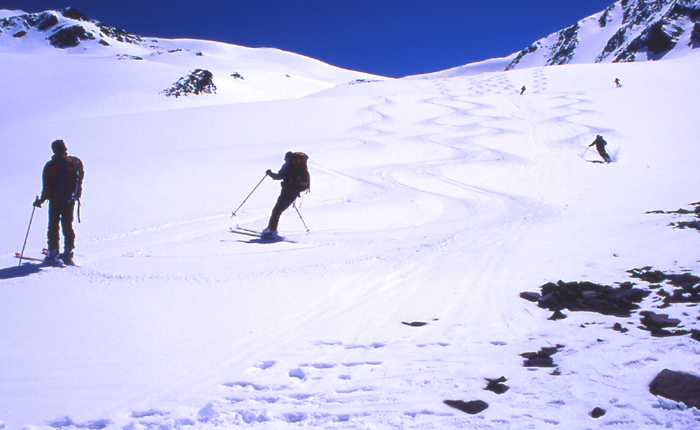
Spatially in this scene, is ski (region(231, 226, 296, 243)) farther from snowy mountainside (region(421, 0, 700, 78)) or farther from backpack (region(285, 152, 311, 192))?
snowy mountainside (region(421, 0, 700, 78))

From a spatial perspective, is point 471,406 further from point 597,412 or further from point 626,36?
point 626,36

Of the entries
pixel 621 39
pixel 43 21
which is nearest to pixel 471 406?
pixel 43 21

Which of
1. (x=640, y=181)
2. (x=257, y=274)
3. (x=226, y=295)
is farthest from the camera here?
(x=640, y=181)

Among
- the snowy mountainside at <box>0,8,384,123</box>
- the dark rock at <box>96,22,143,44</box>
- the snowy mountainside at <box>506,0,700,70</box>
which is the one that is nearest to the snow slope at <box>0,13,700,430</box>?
the snowy mountainside at <box>0,8,384,123</box>

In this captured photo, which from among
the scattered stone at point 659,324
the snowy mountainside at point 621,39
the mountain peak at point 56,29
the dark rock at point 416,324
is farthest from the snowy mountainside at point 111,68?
the snowy mountainside at point 621,39

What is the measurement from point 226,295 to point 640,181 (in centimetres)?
1199

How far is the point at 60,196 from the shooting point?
5.79m

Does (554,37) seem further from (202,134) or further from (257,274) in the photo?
(257,274)

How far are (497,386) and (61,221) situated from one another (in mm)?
6022

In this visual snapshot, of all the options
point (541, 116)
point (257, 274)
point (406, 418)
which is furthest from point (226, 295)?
point (541, 116)

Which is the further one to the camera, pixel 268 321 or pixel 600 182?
pixel 600 182

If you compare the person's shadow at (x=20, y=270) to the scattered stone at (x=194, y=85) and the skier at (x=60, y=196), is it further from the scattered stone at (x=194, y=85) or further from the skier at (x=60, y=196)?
the scattered stone at (x=194, y=85)

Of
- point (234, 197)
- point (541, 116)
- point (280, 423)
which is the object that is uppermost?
point (541, 116)

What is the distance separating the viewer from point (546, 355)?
3.34 metres
